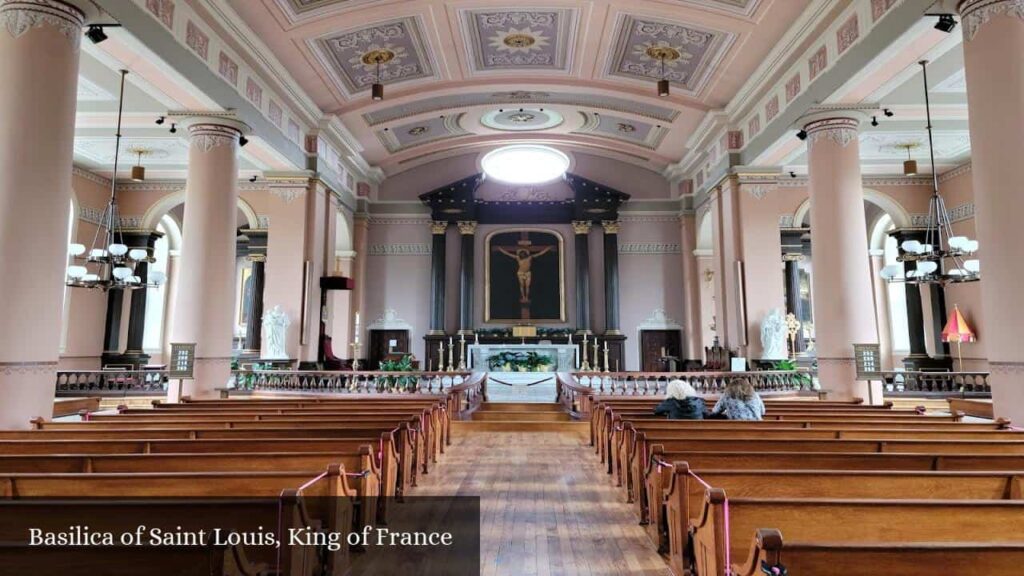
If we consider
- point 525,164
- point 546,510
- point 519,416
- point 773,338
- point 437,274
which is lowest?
point 546,510

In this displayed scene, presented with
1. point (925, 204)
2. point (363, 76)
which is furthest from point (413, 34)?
point (925, 204)

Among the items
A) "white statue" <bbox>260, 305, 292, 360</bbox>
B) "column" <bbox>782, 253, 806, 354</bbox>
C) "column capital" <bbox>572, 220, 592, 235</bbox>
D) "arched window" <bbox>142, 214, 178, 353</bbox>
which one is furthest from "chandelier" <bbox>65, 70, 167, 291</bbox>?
"column" <bbox>782, 253, 806, 354</bbox>

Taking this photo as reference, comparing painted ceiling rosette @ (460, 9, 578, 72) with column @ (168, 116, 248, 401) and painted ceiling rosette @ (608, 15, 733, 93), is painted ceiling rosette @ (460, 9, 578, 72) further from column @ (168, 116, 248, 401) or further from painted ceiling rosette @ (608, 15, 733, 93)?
column @ (168, 116, 248, 401)

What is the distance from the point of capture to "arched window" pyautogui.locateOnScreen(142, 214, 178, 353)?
1634 cm

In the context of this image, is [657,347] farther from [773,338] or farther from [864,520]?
[864,520]

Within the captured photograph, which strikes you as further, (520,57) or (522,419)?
(520,57)

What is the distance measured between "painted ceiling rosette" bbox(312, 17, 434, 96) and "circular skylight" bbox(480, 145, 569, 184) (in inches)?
226

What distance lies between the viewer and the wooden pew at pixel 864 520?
7.26 ft

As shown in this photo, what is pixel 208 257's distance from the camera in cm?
924

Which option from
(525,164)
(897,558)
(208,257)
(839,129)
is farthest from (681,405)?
(525,164)

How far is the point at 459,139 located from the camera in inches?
643

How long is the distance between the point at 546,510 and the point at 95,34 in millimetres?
6761

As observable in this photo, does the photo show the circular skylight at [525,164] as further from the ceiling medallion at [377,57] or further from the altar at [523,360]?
the ceiling medallion at [377,57]

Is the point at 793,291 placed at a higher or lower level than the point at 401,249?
lower
